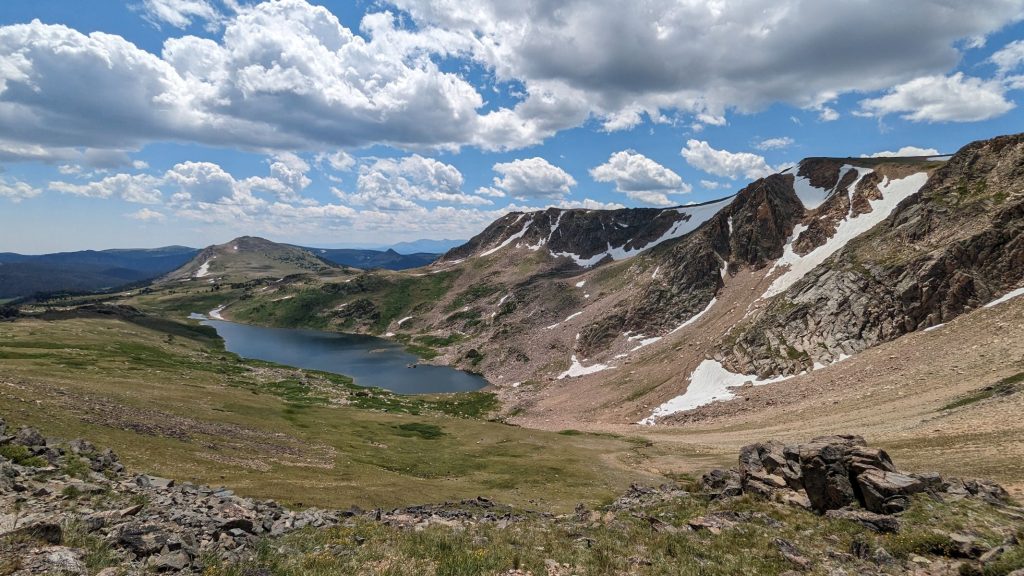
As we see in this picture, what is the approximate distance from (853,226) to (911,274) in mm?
38932

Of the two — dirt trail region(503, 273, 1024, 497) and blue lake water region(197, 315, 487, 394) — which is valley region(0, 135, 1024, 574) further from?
blue lake water region(197, 315, 487, 394)

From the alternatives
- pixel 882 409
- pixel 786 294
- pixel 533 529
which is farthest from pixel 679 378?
pixel 533 529

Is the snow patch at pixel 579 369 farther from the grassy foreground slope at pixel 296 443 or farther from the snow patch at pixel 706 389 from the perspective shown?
the grassy foreground slope at pixel 296 443

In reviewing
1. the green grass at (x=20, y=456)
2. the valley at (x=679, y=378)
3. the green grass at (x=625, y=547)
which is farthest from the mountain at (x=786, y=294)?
the green grass at (x=20, y=456)

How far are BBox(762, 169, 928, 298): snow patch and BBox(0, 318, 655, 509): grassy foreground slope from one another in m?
69.7

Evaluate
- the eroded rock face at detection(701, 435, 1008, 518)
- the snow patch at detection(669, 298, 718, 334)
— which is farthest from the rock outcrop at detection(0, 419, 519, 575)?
the snow patch at detection(669, 298, 718, 334)

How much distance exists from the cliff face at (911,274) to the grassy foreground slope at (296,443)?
43206mm

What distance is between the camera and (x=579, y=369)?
127062 millimetres

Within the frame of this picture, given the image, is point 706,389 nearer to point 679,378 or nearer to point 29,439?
point 679,378

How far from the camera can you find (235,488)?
96.6 ft

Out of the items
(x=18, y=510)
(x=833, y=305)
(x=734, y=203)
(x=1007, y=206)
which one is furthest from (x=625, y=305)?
(x=18, y=510)

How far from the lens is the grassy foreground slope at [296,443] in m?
34.7

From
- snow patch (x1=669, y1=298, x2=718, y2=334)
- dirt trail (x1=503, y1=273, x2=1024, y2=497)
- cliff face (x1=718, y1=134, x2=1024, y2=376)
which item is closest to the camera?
dirt trail (x1=503, y1=273, x2=1024, y2=497)

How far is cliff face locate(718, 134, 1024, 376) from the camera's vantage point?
74312mm
